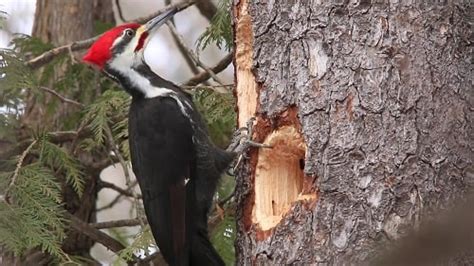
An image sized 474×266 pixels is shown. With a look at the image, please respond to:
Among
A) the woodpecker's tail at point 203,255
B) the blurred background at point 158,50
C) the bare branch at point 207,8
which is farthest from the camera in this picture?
the blurred background at point 158,50

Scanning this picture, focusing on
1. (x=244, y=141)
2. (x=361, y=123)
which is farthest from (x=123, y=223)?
(x=361, y=123)

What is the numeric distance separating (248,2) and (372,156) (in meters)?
0.73

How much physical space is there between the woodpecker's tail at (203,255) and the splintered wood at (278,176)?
36 centimetres

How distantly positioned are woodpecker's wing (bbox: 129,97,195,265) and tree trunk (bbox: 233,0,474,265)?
373mm

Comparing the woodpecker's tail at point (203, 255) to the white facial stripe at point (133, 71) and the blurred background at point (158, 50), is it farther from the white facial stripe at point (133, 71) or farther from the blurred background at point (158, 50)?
the blurred background at point (158, 50)

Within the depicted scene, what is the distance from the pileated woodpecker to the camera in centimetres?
288

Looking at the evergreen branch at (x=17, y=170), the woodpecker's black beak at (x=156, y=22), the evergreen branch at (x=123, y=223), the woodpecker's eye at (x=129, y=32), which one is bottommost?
the evergreen branch at (x=123, y=223)

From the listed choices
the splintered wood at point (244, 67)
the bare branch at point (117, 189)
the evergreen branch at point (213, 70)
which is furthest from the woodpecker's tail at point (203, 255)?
the evergreen branch at point (213, 70)

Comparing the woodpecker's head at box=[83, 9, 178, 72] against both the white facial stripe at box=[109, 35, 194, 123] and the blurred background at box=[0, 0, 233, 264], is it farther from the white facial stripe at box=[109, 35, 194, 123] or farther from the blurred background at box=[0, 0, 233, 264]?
the blurred background at box=[0, 0, 233, 264]

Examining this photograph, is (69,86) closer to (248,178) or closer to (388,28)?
(248,178)

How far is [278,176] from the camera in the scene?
8.58ft

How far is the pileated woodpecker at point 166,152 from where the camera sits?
9.46 feet

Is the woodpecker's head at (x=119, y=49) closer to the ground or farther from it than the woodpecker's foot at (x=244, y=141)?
farther from it

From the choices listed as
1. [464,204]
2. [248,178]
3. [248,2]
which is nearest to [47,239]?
[248,178]
